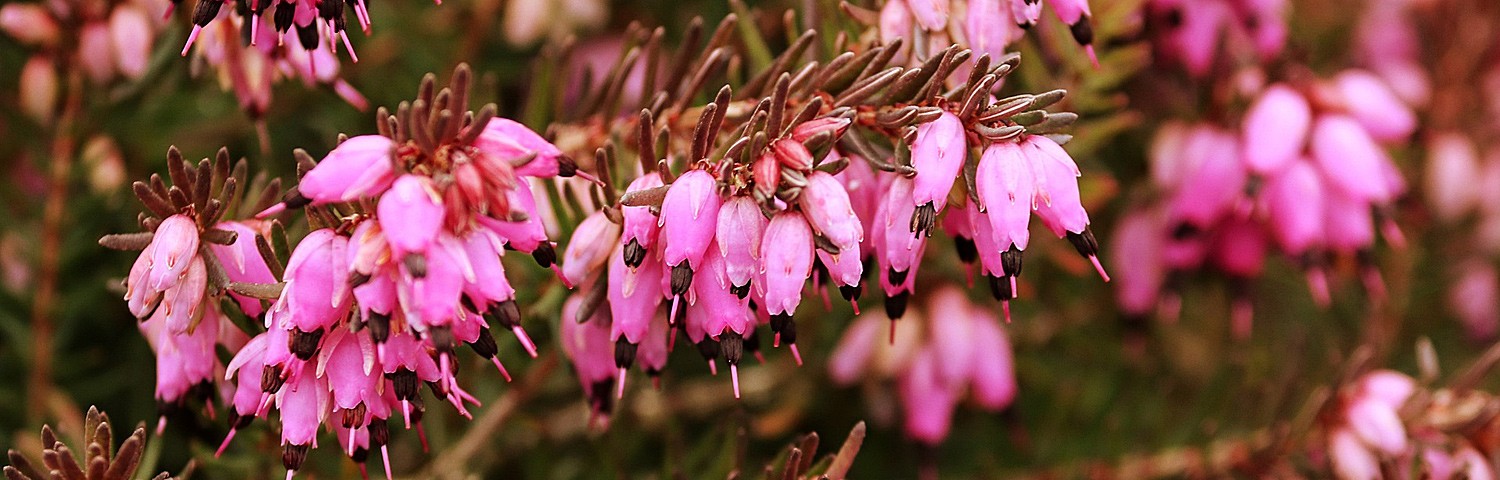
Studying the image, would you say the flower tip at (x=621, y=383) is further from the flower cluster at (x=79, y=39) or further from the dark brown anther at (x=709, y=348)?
the flower cluster at (x=79, y=39)

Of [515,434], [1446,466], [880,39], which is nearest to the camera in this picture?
[880,39]

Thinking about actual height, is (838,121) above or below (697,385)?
above

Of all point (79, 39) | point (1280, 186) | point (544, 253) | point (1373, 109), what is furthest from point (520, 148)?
point (1373, 109)

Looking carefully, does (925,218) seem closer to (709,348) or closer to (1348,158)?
(709,348)

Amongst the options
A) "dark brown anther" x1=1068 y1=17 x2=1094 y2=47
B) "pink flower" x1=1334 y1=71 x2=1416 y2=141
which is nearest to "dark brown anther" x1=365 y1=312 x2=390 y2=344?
"dark brown anther" x1=1068 y1=17 x2=1094 y2=47

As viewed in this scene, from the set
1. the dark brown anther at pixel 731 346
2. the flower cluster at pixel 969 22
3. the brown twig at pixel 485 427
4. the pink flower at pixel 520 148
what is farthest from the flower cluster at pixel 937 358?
the pink flower at pixel 520 148

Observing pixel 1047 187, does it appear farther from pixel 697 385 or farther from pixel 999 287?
pixel 697 385

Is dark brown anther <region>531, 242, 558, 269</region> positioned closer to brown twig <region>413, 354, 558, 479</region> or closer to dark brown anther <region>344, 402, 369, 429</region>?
dark brown anther <region>344, 402, 369, 429</region>

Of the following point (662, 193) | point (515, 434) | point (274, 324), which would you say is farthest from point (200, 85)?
point (662, 193)
